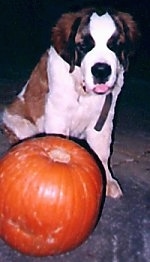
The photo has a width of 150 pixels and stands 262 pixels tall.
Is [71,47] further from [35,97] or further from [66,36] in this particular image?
[35,97]

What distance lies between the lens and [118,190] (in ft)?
13.2

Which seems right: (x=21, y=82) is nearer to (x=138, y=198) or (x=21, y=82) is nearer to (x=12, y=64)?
(x=12, y=64)

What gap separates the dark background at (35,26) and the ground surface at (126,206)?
108 centimetres

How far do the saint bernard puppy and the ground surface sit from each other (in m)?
0.15

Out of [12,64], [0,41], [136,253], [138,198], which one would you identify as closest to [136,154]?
[138,198]

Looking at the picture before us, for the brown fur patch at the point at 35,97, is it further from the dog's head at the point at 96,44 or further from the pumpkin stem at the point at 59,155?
the pumpkin stem at the point at 59,155

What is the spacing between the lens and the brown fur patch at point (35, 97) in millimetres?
4099

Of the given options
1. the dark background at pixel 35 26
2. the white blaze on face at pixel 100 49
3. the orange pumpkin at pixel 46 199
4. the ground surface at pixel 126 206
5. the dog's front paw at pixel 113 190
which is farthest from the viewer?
the dark background at pixel 35 26

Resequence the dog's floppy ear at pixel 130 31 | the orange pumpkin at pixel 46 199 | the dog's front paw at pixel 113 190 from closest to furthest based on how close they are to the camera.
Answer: the orange pumpkin at pixel 46 199 < the dog's floppy ear at pixel 130 31 < the dog's front paw at pixel 113 190

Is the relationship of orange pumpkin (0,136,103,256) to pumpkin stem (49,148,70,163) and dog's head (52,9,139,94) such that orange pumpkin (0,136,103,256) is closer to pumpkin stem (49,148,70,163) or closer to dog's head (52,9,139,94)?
pumpkin stem (49,148,70,163)

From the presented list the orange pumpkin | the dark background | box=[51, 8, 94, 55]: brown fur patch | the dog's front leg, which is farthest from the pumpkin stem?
the dark background

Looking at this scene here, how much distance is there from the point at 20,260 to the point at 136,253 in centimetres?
63

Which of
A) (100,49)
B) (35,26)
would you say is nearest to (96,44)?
(100,49)

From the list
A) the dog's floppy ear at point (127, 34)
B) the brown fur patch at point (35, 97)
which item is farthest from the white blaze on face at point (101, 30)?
the brown fur patch at point (35, 97)
